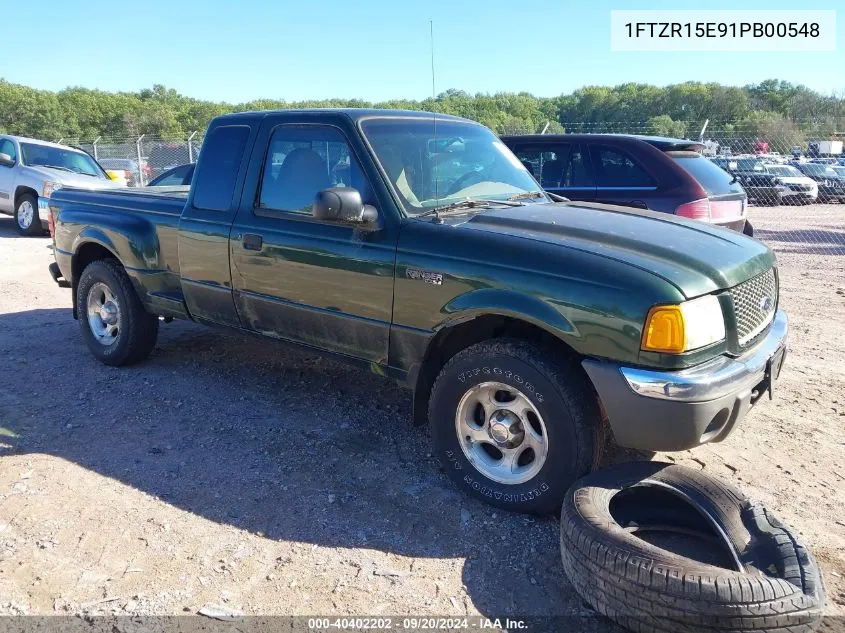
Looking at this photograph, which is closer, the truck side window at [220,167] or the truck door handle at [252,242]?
the truck door handle at [252,242]

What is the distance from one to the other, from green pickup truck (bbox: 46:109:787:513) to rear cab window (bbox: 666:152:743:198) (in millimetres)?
3324

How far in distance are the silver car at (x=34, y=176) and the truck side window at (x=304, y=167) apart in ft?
32.5

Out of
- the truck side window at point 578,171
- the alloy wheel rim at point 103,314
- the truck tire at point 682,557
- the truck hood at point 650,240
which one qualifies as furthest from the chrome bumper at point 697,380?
the truck side window at point 578,171

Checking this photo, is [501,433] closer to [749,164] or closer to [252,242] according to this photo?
[252,242]

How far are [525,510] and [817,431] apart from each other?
219 centimetres

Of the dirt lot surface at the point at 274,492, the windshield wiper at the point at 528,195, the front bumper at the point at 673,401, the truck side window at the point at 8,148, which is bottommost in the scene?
the dirt lot surface at the point at 274,492

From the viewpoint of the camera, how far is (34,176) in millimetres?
13000

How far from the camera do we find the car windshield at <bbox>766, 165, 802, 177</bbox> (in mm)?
23531

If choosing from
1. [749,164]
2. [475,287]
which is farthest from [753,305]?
[749,164]

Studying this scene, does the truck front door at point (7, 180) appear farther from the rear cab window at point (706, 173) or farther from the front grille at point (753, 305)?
the front grille at point (753, 305)

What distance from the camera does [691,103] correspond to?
54.3 m

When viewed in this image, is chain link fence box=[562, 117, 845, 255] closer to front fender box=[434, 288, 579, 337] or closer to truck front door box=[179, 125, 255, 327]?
truck front door box=[179, 125, 255, 327]

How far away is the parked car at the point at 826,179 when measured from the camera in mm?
23547

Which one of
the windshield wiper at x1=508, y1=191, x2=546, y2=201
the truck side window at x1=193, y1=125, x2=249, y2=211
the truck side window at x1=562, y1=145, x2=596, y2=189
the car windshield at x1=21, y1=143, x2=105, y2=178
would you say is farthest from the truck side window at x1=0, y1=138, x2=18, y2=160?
the windshield wiper at x1=508, y1=191, x2=546, y2=201
